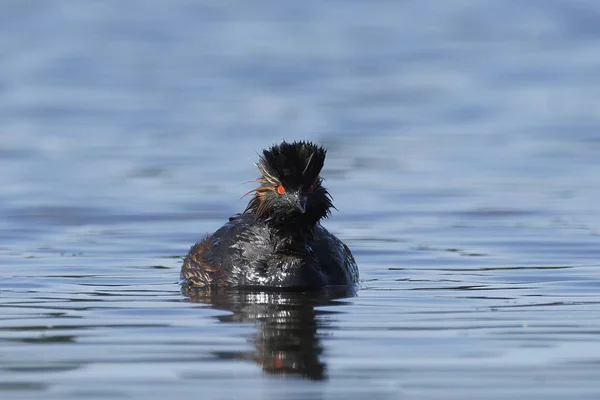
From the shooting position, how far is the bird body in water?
52.6 ft

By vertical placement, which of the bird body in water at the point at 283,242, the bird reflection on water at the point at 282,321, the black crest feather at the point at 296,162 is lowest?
the bird reflection on water at the point at 282,321

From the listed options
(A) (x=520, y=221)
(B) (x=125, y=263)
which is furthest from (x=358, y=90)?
(B) (x=125, y=263)

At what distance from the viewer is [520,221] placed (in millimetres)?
21875

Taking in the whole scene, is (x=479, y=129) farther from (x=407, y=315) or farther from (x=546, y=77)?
(x=407, y=315)

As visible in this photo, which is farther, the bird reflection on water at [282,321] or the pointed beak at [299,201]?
the pointed beak at [299,201]

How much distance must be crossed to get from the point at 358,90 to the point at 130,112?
245 inches

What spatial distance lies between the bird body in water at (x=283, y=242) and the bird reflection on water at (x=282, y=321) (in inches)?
9.5

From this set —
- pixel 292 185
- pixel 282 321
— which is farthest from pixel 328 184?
pixel 282 321

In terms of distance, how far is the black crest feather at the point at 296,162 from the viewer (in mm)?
15898

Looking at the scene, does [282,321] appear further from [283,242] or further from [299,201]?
[283,242]

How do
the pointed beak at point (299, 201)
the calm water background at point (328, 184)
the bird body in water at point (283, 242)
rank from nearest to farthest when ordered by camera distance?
the calm water background at point (328, 184)
the pointed beak at point (299, 201)
the bird body in water at point (283, 242)

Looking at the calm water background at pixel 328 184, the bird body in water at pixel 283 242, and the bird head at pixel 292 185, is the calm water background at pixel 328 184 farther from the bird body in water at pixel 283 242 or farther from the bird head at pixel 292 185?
the bird head at pixel 292 185

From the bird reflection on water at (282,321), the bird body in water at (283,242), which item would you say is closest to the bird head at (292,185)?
the bird body in water at (283,242)

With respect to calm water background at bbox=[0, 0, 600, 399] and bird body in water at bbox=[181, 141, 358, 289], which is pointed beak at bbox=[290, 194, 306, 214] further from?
calm water background at bbox=[0, 0, 600, 399]
